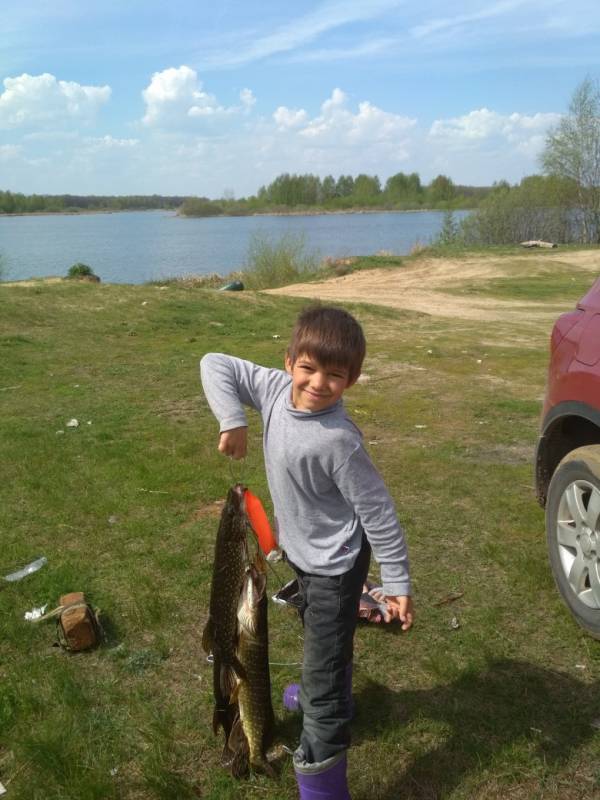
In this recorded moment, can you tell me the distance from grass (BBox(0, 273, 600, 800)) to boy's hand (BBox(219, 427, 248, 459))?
110cm

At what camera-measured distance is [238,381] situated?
2318mm

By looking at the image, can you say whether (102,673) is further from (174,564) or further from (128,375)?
(128,375)

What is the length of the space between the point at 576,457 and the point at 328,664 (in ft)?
5.41

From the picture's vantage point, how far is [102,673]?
2.85 metres

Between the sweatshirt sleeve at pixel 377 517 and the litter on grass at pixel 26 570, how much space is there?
2.23 m

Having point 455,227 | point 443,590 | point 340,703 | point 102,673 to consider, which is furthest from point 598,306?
point 455,227

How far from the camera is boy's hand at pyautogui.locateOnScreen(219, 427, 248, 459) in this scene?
82.8 inches

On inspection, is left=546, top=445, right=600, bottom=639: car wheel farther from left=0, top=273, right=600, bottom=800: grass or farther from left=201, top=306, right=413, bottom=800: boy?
left=201, top=306, right=413, bottom=800: boy

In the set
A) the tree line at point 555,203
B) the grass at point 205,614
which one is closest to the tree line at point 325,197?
the tree line at point 555,203

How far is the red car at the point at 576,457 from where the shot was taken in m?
3.05

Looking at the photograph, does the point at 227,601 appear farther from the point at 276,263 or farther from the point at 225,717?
the point at 276,263

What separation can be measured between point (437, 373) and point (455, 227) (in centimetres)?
3275

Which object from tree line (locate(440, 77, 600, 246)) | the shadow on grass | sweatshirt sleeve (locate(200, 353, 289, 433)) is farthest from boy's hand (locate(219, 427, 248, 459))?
tree line (locate(440, 77, 600, 246))

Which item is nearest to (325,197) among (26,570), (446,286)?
(446,286)
